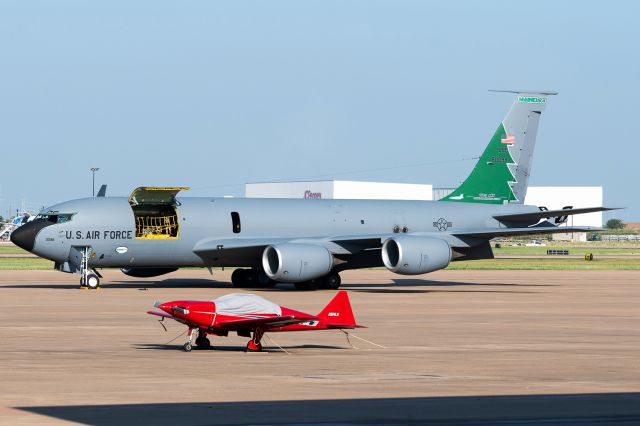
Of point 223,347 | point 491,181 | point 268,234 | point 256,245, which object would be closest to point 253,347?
point 223,347

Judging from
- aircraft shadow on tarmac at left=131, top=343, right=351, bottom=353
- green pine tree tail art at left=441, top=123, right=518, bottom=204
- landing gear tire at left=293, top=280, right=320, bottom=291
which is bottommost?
landing gear tire at left=293, top=280, right=320, bottom=291

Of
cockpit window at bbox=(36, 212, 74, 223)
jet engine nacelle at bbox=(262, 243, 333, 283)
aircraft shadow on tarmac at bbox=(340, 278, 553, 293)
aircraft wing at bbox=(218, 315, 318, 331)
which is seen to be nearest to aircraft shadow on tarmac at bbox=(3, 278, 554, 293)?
aircraft shadow on tarmac at bbox=(340, 278, 553, 293)

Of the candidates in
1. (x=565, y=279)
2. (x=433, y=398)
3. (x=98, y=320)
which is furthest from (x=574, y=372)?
(x=565, y=279)

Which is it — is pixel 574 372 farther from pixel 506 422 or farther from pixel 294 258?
pixel 294 258

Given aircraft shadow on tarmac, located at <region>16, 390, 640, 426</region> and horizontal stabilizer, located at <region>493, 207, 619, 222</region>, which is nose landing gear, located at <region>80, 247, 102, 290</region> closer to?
horizontal stabilizer, located at <region>493, 207, 619, 222</region>

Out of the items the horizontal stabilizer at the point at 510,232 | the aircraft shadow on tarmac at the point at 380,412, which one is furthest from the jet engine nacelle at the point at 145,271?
the aircraft shadow on tarmac at the point at 380,412

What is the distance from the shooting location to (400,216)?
54.2 metres

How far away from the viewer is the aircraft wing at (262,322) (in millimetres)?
22984

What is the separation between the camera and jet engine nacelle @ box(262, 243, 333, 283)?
154ft

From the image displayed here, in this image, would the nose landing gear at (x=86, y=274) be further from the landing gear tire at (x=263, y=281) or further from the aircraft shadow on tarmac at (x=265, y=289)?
the landing gear tire at (x=263, y=281)

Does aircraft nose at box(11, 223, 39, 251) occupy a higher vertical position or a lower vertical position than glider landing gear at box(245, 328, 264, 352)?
higher

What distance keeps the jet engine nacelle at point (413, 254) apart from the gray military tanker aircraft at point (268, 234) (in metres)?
0.04

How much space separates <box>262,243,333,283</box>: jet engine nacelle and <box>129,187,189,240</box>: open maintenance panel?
13.1 feet

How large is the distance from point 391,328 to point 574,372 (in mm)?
9949
